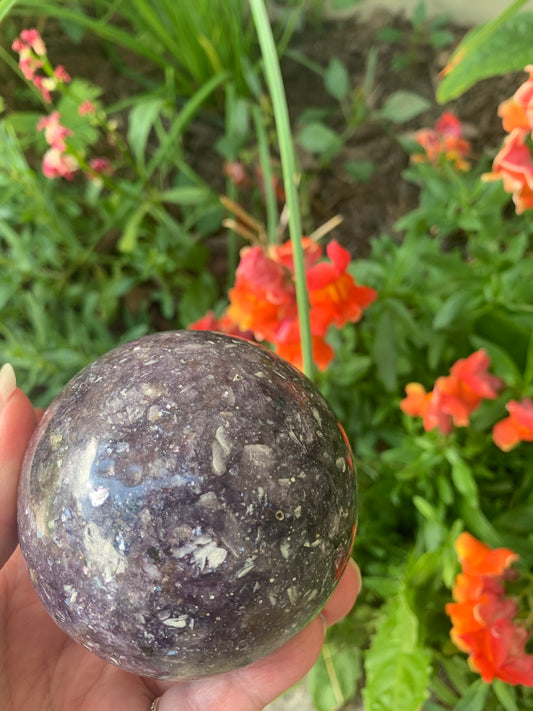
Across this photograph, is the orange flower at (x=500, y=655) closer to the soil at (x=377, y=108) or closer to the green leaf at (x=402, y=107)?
the soil at (x=377, y=108)

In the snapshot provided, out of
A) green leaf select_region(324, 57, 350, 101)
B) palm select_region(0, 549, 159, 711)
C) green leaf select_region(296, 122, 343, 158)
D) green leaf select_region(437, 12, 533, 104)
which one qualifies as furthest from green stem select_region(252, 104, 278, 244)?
palm select_region(0, 549, 159, 711)

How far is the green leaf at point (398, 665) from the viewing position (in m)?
0.97

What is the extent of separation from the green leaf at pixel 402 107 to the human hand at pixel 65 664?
3.64ft

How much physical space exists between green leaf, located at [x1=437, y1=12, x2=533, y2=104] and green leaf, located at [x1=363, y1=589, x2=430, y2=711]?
76cm

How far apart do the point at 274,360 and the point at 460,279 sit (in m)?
0.50

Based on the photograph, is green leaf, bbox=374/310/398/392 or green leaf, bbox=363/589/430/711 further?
green leaf, bbox=374/310/398/392

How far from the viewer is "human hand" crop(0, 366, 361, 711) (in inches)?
34.2

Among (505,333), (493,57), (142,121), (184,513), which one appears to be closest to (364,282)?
(505,333)

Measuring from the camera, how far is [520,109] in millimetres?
757

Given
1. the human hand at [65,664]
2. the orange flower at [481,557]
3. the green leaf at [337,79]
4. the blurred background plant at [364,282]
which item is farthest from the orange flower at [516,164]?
the green leaf at [337,79]

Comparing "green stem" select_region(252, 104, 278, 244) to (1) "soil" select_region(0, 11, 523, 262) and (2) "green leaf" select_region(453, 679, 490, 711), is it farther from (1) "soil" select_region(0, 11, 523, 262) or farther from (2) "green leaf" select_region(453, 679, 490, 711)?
(2) "green leaf" select_region(453, 679, 490, 711)

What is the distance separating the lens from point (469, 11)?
5.61ft

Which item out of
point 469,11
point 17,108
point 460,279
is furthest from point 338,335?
point 17,108

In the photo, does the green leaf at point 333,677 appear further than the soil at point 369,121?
No
